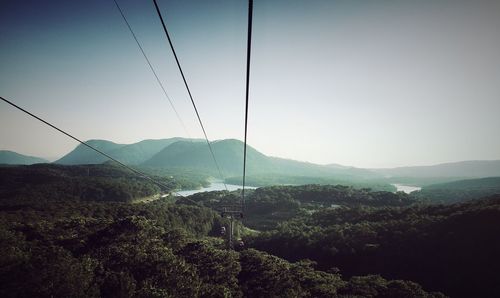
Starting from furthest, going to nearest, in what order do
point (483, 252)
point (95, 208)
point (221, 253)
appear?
point (95, 208) → point (483, 252) → point (221, 253)

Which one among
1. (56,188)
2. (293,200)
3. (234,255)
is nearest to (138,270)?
(234,255)

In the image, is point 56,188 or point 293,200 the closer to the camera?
point 56,188

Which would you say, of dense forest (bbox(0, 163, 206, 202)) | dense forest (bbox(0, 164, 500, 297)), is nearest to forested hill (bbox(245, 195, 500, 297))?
dense forest (bbox(0, 164, 500, 297))

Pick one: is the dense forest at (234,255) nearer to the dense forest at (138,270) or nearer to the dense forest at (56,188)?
the dense forest at (138,270)

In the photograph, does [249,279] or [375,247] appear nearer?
[249,279]

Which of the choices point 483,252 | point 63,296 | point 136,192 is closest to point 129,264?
point 63,296

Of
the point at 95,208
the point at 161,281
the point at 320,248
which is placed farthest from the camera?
the point at 95,208

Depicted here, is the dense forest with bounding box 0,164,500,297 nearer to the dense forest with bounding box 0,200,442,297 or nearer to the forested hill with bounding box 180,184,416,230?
the dense forest with bounding box 0,200,442,297

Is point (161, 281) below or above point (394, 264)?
above

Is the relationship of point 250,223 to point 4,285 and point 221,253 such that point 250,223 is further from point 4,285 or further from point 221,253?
point 4,285

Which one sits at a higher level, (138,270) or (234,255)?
(138,270)

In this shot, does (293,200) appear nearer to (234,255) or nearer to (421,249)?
(421,249)
